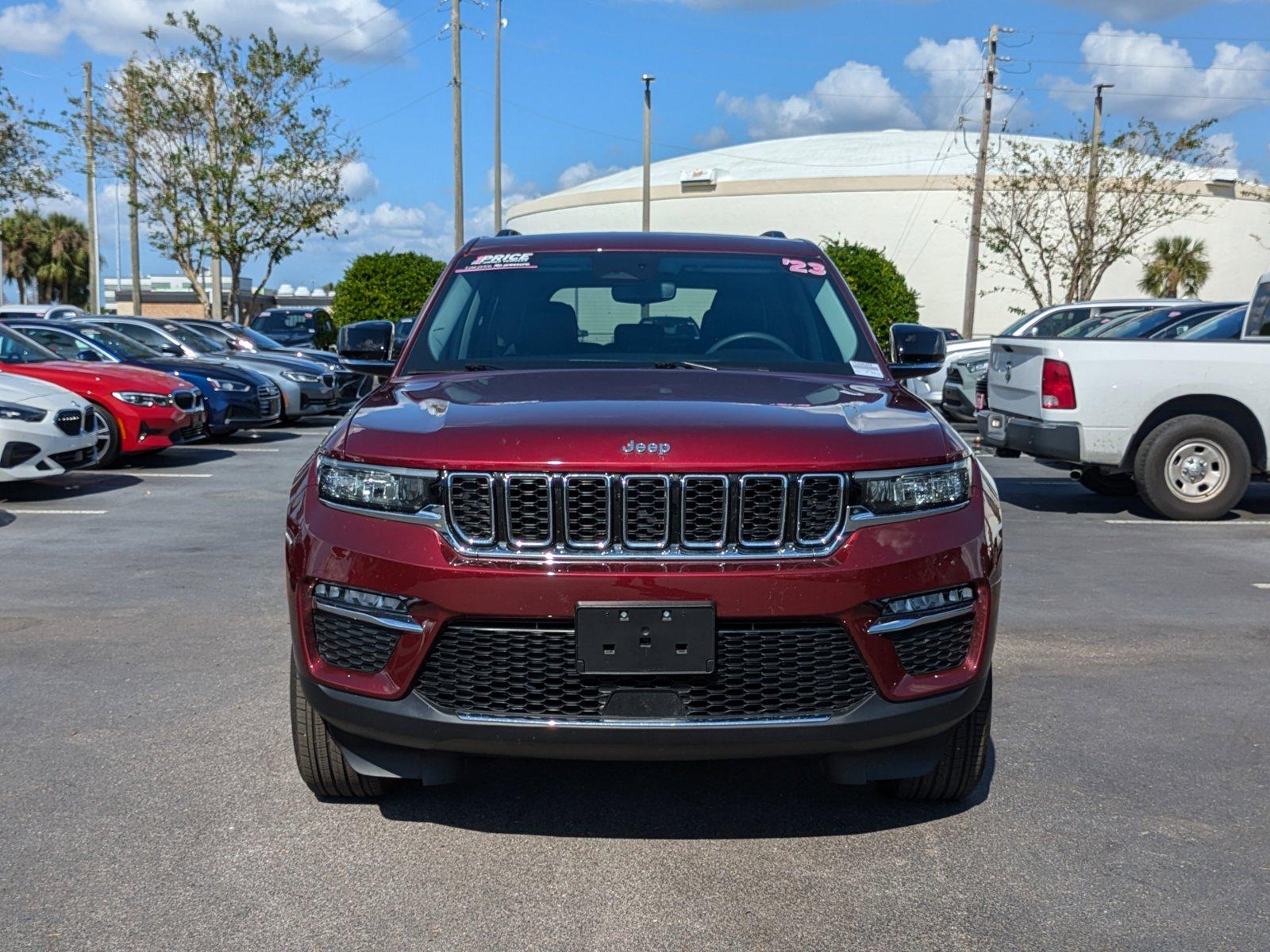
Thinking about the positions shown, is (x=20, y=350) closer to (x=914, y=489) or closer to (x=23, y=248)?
(x=914, y=489)

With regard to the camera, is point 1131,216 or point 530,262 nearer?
point 530,262

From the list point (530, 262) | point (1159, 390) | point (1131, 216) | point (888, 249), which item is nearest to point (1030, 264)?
point (888, 249)

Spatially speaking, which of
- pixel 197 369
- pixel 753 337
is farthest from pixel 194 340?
pixel 753 337

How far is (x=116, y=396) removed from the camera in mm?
12898

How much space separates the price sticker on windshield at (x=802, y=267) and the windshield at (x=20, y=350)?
34.3 feet

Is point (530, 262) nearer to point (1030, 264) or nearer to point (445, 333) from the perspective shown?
point (445, 333)

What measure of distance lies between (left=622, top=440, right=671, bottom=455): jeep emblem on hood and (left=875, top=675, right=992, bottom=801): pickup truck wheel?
119 centimetres

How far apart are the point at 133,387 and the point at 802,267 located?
32.4 ft

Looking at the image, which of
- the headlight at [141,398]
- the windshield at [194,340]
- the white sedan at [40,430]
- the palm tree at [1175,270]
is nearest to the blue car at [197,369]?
the windshield at [194,340]

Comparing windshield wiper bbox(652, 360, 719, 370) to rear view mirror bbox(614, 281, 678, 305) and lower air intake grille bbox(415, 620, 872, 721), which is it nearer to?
rear view mirror bbox(614, 281, 678, 305)

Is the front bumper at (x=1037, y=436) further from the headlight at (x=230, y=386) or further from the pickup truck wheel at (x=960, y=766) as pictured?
the headlight at (x=230, y=386)

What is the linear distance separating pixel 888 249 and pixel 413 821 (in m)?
55.2

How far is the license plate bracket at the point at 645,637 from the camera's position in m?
3.15

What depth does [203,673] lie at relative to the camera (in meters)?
5.35
